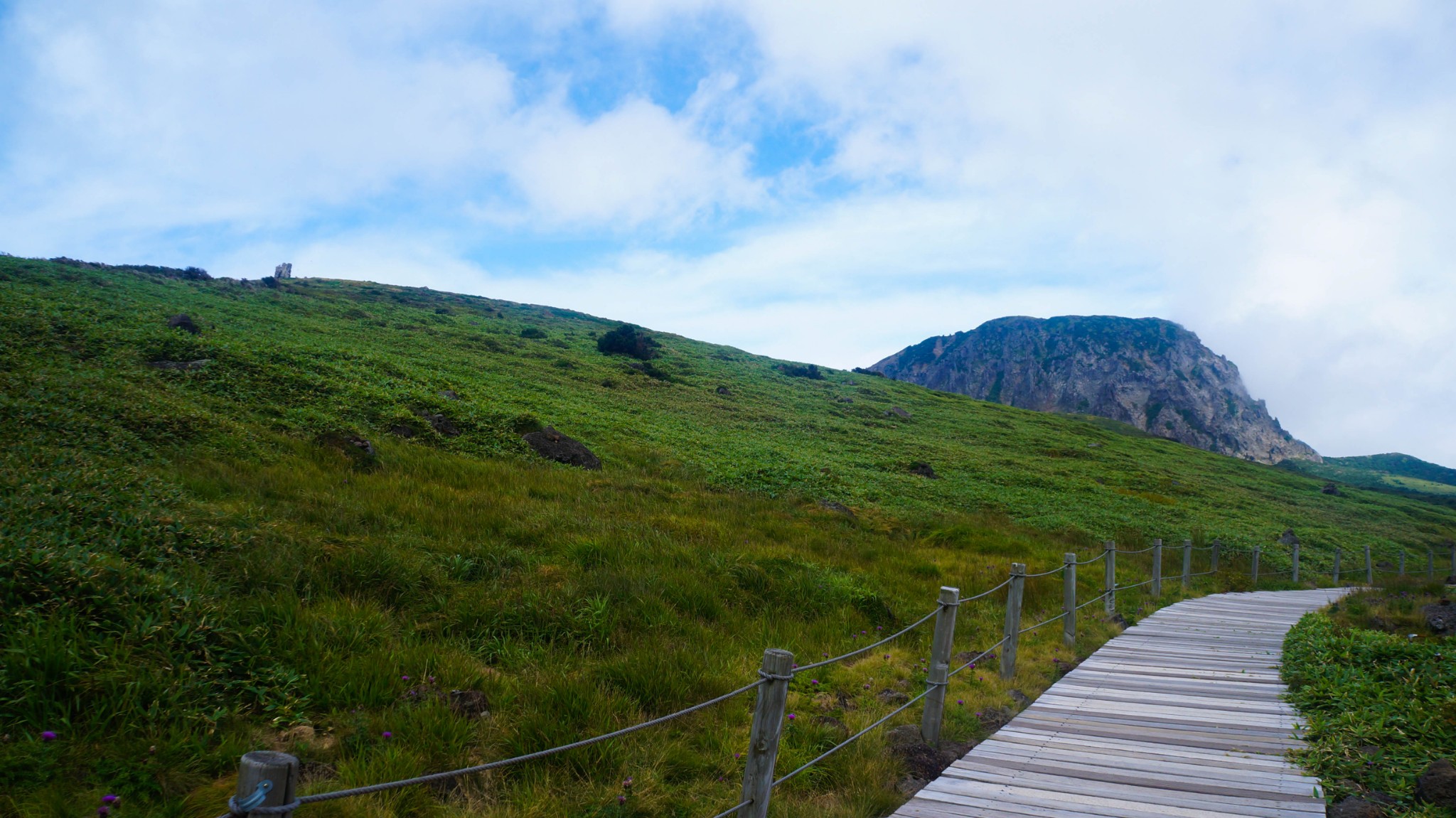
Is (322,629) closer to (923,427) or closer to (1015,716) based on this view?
(1015,716)

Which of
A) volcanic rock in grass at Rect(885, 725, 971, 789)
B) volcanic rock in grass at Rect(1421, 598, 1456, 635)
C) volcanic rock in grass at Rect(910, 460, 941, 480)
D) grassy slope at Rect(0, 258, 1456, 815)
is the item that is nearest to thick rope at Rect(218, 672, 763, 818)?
grassy slope at Rect(0, 258, 1456, 815)

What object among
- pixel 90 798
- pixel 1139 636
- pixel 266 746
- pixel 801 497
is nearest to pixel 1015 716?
pixel 1139 636

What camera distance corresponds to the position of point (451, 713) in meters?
5.10

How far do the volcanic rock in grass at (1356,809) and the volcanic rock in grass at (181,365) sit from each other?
68.9 feet

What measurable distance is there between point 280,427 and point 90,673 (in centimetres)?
1051

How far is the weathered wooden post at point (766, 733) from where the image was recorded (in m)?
4.04

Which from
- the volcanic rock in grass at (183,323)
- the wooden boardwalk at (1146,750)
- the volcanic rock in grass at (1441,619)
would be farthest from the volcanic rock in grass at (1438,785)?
the volcanic rock in grass at (183,323)

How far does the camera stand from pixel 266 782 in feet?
6.90

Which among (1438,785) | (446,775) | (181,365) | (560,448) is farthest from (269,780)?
(181,365)

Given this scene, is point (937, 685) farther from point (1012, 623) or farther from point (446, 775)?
point (446, 775)

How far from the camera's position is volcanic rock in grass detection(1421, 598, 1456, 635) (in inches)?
368

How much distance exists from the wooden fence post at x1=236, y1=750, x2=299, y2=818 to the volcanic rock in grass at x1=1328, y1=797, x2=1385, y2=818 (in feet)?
19.8

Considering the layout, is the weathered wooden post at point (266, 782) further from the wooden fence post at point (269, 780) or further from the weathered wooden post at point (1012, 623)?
the weathered wooden post at point (1012, 623)

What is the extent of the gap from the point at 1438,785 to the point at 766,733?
171 inches
